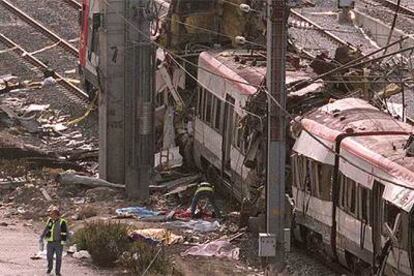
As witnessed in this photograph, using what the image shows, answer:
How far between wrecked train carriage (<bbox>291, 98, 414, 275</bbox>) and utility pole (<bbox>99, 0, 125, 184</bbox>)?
626 centimetres

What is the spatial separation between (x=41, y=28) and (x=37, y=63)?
9.08 ft

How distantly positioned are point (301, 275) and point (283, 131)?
3263 mm

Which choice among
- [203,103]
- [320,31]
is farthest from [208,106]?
[320,31]

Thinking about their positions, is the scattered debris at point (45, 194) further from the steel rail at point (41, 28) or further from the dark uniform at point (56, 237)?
the steel rail at point (41, 28)

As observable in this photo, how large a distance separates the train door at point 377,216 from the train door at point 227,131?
22.8 feet

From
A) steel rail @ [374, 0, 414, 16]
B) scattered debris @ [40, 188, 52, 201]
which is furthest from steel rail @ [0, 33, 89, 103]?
steel rail @ [374, 0, 414, 16]

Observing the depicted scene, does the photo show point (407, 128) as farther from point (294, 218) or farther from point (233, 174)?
point (233, 174)

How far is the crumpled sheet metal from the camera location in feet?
77.3

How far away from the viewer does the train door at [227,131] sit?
2686 centimetres

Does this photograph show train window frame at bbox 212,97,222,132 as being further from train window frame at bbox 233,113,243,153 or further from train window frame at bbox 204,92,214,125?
train window frame at bbox 233,113,243,153

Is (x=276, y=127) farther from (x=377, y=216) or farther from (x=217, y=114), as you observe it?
(x=217, y=114)

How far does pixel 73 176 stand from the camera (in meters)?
29.2

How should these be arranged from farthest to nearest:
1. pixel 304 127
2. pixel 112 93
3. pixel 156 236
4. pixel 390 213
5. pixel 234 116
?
1. pixel 112 93
2. pixel 234 116
3. pixel 156 236
4. pixel 304 127
5. pixel 390 213

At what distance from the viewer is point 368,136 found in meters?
21.4
